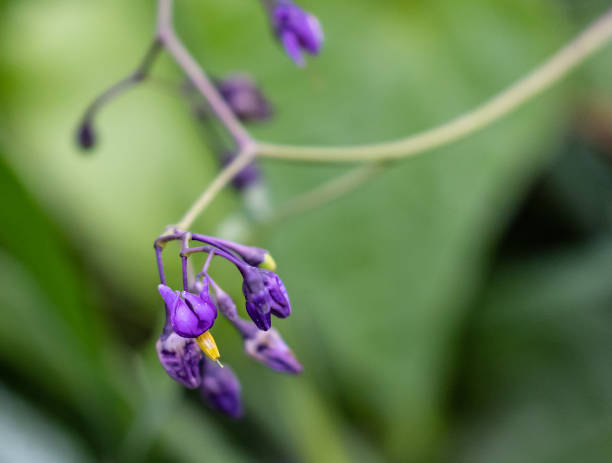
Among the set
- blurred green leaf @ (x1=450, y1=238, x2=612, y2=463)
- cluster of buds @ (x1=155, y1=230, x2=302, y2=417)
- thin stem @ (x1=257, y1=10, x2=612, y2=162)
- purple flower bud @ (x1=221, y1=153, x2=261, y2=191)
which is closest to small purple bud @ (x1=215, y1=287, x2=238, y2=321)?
cluster of buds @ (x1=155, y1=230, x2=302, y2=417)

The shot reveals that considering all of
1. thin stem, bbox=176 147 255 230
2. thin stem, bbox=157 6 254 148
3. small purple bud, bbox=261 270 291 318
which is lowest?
small purple bud, bbox=261 270 291 318

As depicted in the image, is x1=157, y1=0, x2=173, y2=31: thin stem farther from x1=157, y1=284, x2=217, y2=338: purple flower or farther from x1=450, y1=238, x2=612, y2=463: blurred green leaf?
x1=450, y1=238, x2=612, y2=463: blurred green leaf

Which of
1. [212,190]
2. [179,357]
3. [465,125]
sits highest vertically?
[465,125]

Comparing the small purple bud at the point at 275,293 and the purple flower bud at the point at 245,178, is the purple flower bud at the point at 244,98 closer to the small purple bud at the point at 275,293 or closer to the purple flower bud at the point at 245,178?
the purple flower bud at the point at 245,178

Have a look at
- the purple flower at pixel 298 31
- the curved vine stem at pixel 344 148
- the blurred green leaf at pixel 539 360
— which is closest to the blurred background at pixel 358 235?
the blurred green leaf at pixel 539 360

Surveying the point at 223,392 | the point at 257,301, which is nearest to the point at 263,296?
the point at 257,301

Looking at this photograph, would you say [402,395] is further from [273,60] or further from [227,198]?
[273,60]

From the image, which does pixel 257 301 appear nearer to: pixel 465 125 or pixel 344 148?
pixel 344 148
